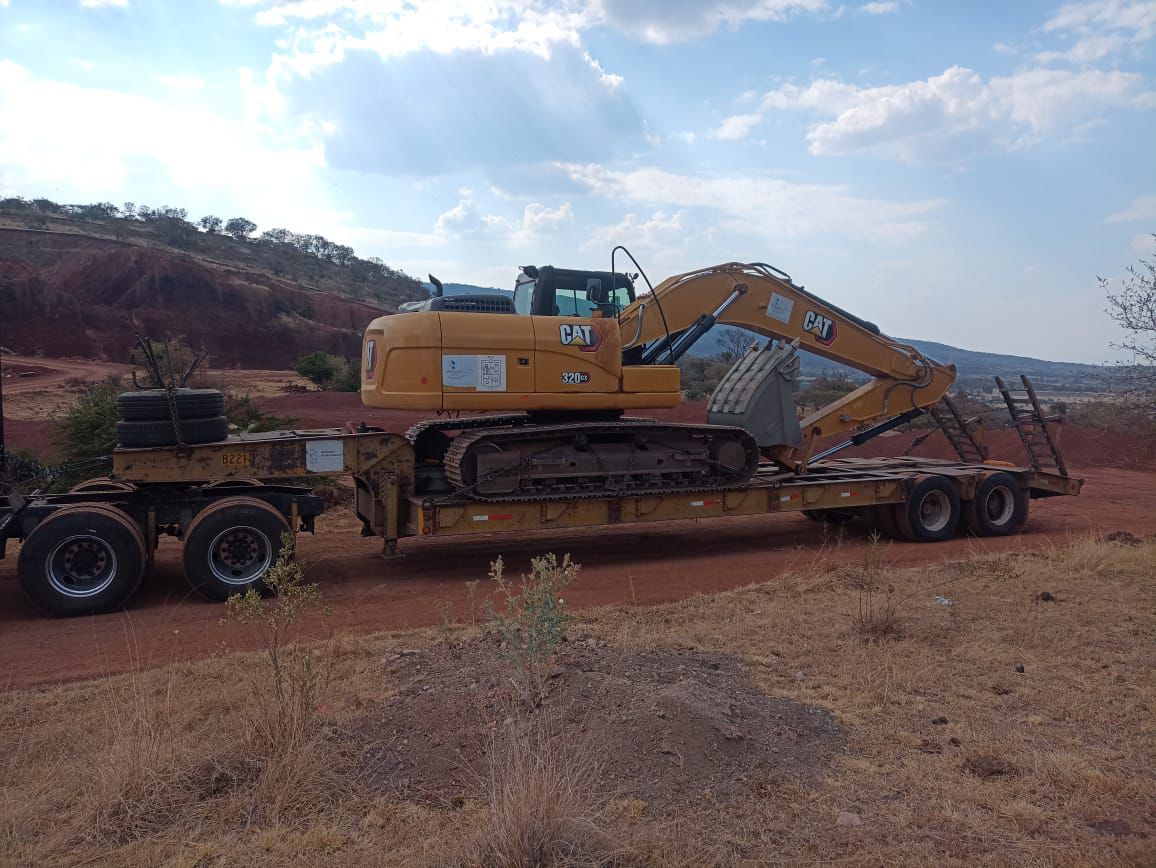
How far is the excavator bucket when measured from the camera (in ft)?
35.9

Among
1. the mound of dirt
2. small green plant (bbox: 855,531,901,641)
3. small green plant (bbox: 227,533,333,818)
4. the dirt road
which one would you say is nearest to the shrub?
the dirt road

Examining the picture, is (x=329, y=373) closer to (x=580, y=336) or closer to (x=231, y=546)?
(x=580, y=336)

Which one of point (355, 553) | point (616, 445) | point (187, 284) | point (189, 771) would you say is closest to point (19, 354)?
point (187, 284)

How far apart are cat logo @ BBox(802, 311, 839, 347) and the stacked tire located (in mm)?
7395

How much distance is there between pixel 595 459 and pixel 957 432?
7065 mm

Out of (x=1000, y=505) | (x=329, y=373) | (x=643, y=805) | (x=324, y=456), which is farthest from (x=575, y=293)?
(x=329, y=373)

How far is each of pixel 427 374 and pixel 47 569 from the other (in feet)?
12.8

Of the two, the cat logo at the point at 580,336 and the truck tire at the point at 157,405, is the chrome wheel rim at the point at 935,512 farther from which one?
the truck tire at the point at 157,405

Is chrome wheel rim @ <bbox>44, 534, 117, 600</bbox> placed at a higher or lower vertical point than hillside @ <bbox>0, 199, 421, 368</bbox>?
lower

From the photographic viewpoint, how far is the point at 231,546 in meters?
8.69

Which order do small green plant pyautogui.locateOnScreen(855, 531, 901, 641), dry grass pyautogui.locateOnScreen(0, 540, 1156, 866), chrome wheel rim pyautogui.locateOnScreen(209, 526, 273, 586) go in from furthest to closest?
chrome wheel rim pyautogui.locateOnScreen(209, 526, 273, 586), small green plant pyautogui.locateOnScreen(855, 531, 901, 641), dry grass pyautogui.locateOnScreen(0, 540, 1156, 866)

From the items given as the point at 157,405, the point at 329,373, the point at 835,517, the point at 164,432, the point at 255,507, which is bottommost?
the point at 835,517

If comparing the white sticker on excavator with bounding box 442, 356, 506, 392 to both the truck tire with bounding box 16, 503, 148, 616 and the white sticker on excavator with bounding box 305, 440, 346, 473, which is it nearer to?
the white sticker on excavator with bounding box 305, 440, 346, 473

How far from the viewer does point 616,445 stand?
1012cm
